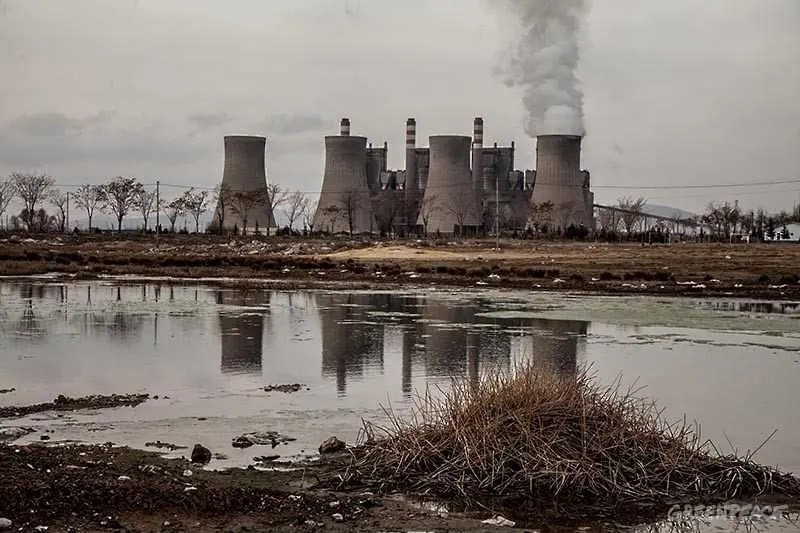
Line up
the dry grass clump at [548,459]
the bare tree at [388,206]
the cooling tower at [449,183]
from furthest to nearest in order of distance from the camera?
the bare tree at [388,206], the cooling tower at [449,183], the dry grass clump at [548,459]

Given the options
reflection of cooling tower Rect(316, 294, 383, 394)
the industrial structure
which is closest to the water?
reflection of cooling tower Rect(316, 294, 383, 394)

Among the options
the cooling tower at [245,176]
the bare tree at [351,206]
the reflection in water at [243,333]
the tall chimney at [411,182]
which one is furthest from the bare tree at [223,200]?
the reflection in water at [243,333]

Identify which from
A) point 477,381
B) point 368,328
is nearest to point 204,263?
point 368,328

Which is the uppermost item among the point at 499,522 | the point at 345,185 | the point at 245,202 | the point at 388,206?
the point at 345,185

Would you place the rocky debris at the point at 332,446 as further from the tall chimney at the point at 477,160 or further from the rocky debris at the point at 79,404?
the tall chimney at the point at 477,160

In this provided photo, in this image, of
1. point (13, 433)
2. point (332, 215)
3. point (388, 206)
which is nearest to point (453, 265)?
point (13, 433)

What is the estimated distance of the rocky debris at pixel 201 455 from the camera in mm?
7832

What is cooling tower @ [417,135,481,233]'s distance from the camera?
69.1 metres

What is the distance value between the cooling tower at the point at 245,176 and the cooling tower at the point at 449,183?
38.6ft

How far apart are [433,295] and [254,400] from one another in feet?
54.4

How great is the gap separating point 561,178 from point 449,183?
7.99 meters

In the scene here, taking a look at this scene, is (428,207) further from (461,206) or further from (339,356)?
(339,356)

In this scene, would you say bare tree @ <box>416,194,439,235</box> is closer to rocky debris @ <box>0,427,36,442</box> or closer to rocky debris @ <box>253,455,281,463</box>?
rocky debris @ <box>0,427,36,442</box>

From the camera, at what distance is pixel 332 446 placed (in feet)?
27.3
